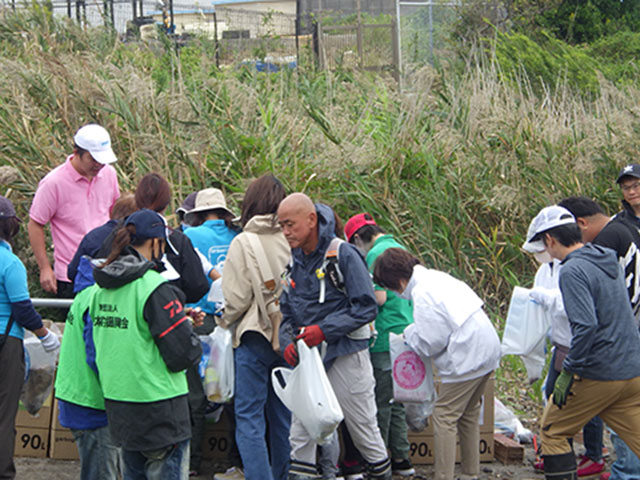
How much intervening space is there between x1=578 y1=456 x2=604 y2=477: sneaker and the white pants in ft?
4.94

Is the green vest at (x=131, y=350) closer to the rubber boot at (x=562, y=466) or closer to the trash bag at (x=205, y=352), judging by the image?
the trash bag at (x=205, y=352)

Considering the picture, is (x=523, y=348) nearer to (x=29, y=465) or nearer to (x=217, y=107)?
(x=29, y=465)

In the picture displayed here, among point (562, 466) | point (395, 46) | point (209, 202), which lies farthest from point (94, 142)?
point (395, 46)

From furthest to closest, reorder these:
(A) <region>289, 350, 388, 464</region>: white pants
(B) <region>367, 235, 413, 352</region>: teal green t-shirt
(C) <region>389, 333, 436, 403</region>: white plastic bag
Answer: (B) <region>367, 235, 413, 352</region>: teal green t-shirt → (C) <region>389, 333, 436, 403</region>: white plastic bag → (A) <region>289, 350, 388, 464</region>: white pants

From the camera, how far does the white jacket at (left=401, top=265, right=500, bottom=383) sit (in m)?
4.73

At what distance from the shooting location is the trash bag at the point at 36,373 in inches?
194

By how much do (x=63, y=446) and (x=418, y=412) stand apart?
2370 mm

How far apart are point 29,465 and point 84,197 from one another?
6.25 ft

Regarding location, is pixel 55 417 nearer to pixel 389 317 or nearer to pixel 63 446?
pixel 63 446

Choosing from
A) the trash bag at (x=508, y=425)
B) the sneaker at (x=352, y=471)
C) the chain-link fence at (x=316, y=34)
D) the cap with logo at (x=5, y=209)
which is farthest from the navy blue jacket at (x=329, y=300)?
the chain-link fence at (x=316, y=34)

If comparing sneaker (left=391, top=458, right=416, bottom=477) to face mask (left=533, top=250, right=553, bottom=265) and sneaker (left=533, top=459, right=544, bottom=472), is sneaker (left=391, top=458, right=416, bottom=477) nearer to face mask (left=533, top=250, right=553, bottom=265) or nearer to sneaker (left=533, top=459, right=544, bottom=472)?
sneaker (left=533, top=459, right=544, bottom=472)

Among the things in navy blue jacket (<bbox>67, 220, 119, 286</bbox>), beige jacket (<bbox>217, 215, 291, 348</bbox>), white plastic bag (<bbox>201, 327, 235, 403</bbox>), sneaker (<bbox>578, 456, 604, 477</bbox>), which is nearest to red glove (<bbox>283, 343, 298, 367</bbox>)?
beige jacket (<bbox>217, 215, 291, 348</bbox>)

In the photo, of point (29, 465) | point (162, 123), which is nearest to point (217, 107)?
point (162, 123)

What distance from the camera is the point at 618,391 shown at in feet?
14.7
